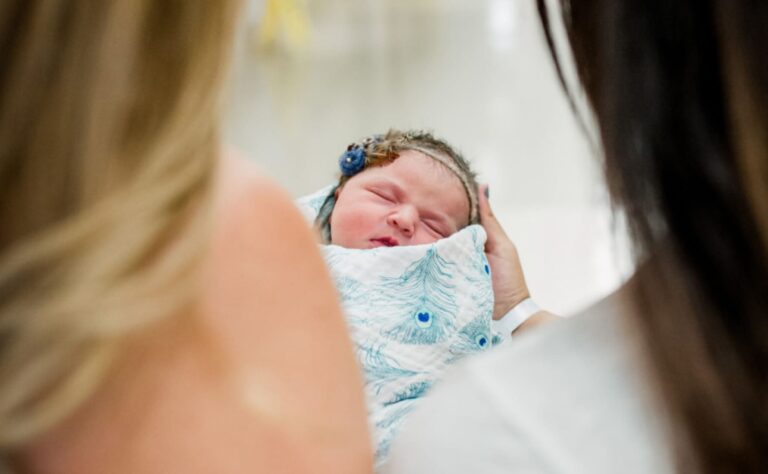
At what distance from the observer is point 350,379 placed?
602 millimetres

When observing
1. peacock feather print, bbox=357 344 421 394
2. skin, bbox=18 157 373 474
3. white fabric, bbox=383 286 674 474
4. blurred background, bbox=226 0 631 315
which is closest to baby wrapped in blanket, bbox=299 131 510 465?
peacock feather print, bbox=357 344 421 394

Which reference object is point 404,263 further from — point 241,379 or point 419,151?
point 241,379

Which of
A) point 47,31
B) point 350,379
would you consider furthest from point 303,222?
point 47,31

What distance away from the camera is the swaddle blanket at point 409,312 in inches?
42.8

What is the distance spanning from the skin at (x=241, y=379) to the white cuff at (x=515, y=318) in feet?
2.31

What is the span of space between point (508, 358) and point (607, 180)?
0.34 feet

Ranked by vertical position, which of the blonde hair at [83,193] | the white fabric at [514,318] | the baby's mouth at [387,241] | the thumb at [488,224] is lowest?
the white fabric at [514,318]

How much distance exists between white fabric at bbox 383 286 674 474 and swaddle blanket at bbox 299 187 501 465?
22.8 inches

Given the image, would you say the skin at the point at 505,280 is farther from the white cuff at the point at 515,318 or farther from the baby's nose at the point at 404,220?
the baby's nose at the point at 404,220

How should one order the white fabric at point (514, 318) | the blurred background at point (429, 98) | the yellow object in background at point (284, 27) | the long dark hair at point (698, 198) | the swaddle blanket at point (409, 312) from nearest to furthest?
the long dark hair at point (698, 198)
the swaddle blanket at point (409, 312)
the white fabric at point (514, 318)
the blurred background at point (429, 98)
the yellow object in background at point (284, 27)

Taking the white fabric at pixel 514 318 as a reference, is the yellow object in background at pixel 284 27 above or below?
above

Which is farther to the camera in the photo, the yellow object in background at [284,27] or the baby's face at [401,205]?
the yellow object in background at [284,27]

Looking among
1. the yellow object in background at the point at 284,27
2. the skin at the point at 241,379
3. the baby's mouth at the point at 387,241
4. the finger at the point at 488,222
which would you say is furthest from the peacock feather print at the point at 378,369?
the yellow object in background at the point at 284,27

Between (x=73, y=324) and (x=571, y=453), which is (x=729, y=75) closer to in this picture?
(x=571, y=453)
